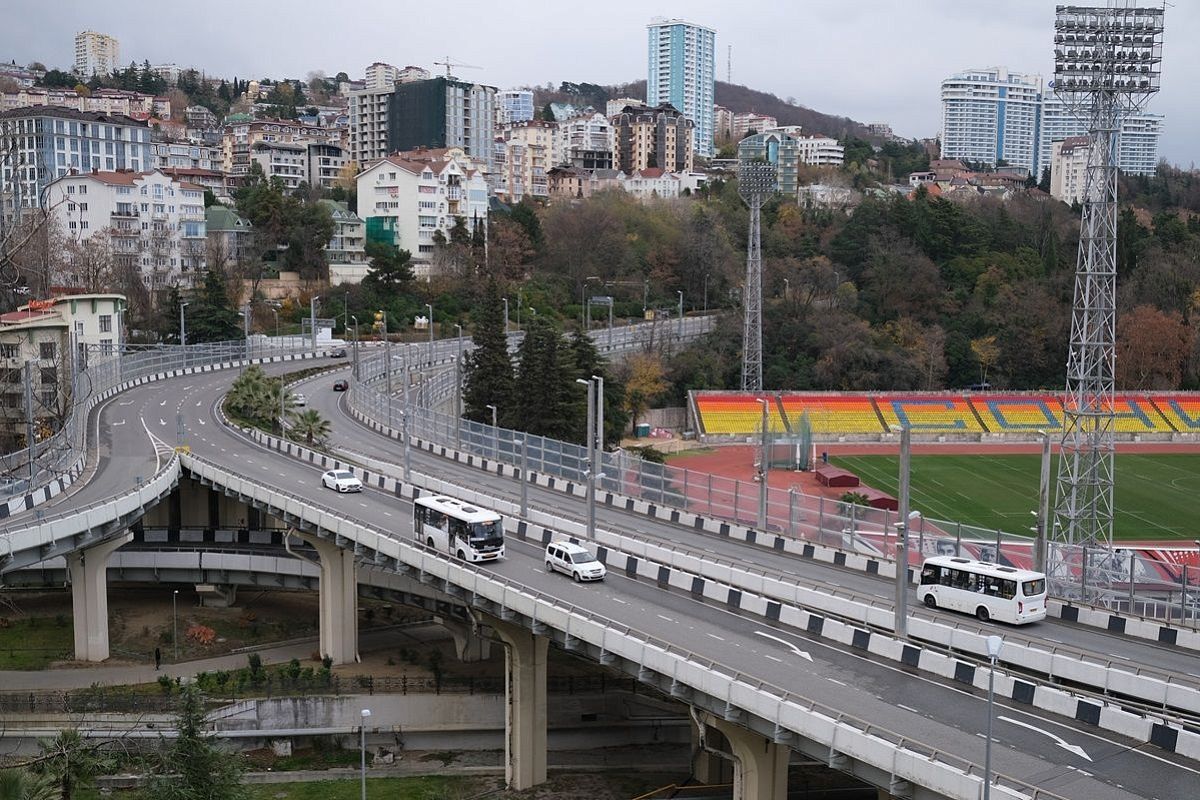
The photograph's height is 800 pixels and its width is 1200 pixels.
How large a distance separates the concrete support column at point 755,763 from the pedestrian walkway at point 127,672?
73.4ft

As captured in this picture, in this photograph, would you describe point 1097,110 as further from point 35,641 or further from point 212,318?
point 212,318

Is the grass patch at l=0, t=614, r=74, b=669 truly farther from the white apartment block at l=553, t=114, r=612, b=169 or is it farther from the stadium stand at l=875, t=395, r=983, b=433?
the white apartment block at l=553, t=114, r=612, b=169

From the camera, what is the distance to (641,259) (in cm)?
12350

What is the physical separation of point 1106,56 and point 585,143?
504 ft

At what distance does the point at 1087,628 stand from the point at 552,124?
172 m

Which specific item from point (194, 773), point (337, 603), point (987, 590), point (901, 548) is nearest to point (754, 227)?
point (337, 603)

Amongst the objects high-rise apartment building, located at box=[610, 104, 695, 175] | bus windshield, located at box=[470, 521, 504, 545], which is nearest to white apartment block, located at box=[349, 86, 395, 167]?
high-rise apartment building, located at box=[610, 104, 695, 175]

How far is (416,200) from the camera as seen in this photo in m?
115

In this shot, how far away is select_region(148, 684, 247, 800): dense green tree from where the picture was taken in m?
Result: 27.1

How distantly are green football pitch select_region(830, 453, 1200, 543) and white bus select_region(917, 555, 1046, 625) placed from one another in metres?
27.3

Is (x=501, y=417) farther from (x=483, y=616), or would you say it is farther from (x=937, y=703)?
(x=937, y=703)

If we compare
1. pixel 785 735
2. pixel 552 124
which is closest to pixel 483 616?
pixel 785 735

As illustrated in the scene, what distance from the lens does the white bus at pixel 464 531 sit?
35.7 metres

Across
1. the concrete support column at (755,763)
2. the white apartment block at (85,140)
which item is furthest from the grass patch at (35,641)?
the white apartment block at (85,140)
